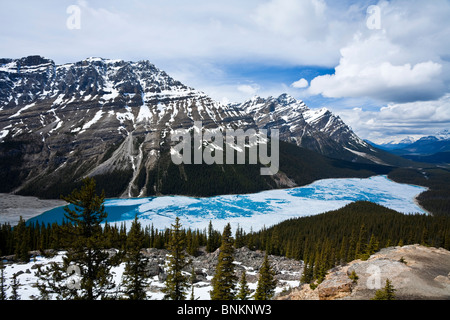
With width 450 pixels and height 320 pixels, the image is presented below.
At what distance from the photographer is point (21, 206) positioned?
13950 centimetres

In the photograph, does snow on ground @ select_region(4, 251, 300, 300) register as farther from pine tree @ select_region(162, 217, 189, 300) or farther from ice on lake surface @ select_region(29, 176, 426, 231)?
ice on lake surface @ select_region(29, 176, 426, 231)

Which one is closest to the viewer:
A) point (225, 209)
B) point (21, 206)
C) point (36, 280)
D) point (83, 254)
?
point (83, 254)

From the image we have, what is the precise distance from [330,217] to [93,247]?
4286 inches

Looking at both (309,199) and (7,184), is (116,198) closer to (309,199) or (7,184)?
(7,184)

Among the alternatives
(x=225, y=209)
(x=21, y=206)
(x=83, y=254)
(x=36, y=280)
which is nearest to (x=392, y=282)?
(x=83, y=254)

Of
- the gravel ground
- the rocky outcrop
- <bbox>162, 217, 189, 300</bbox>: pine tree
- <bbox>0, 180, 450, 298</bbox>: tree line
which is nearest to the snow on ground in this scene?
<bbox>0, 180, 450, 298</bbox>: tree line

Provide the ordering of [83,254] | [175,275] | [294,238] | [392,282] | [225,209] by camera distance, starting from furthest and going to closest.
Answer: [225,209] → [294,238] → [392,282] → [175,275] → [83,254]

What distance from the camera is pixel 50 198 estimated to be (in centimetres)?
15988

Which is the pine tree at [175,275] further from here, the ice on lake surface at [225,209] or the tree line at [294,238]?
the ice on lake surface at [225,209]

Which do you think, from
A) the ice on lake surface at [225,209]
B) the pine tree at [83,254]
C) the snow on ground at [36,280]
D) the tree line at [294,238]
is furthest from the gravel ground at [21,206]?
the pine tree at [83,254]

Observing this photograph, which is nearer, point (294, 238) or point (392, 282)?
point (392, 282)

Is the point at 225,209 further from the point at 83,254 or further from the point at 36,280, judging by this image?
the point at 83,254
